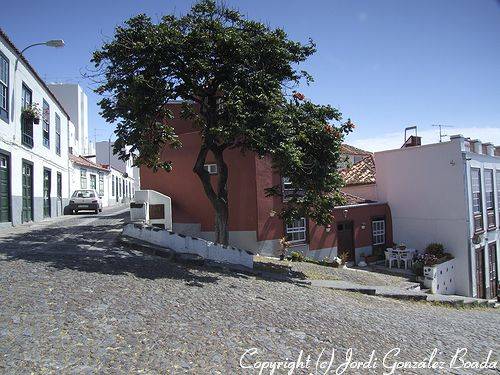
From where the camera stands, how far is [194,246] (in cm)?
1032

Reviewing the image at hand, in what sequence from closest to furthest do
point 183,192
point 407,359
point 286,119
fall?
point 407,359
point 286,119
point 183,192

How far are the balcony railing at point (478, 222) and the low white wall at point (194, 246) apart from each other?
12852 millimetres

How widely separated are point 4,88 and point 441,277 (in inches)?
690

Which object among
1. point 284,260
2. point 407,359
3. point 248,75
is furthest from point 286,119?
point 407,359

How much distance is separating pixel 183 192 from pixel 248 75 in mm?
6943

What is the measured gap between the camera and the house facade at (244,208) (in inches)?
580

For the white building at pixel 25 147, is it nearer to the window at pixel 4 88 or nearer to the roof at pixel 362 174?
the window at pixel 4 88

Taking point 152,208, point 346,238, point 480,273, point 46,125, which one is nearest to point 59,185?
point 46,125

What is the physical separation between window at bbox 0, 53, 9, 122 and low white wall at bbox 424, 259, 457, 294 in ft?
52.4

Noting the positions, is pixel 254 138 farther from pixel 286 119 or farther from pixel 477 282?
pixel 477 282

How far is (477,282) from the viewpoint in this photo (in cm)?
1848

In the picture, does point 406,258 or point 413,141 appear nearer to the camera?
point 406,258

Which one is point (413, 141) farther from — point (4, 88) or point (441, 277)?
point (4, 88)

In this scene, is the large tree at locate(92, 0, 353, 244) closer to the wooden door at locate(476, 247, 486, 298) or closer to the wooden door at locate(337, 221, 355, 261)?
the wooden door at locate(337, 221, 355, 261)
